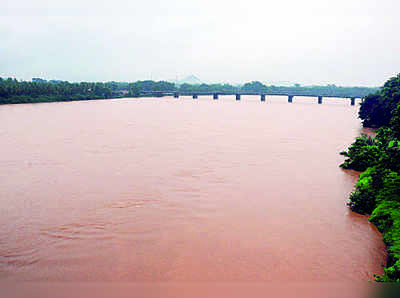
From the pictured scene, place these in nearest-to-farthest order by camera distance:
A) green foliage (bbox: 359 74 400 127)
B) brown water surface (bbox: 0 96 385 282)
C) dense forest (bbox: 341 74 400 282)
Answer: dense forest (bbox: 341 74 400 282) < brown water surface (bbox: 0 96 385 282) < green foliage (bbox: 359 74 400 127)

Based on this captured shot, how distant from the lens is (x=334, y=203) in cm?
1186

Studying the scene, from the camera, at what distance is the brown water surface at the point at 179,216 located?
24.6 feet

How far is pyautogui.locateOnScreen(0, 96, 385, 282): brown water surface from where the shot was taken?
751cm

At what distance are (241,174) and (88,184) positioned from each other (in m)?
6.63

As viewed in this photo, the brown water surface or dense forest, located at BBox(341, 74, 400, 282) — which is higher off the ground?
dense forest, located at BBox(341, 74, 400, 282)

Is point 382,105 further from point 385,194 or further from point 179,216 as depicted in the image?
point 179,216

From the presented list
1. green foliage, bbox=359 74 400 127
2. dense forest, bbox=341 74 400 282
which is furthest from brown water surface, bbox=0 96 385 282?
green foliage, bbox=359 74 400 127

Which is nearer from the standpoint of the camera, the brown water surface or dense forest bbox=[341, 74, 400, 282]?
dense forest bbox=[341, 74, 400, 282]

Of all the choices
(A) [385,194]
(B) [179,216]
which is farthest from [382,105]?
(B) [179,216]

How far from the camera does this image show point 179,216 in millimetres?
10562

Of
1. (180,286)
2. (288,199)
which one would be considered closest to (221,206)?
(288,199)

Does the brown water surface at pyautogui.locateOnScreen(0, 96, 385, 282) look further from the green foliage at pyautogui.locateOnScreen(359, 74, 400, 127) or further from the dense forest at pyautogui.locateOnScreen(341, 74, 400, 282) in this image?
the green foliage at pyautogui.locateOnScreen(359, 74, 400, 127)

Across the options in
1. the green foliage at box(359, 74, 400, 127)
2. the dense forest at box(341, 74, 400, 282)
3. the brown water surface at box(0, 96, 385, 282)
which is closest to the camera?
the dense forest at box(341, 74, 400, 282)

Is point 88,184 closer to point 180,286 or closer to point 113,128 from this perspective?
point 180,286
